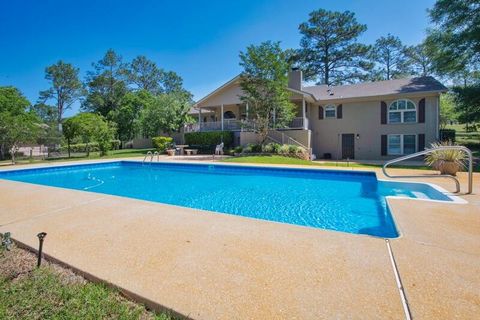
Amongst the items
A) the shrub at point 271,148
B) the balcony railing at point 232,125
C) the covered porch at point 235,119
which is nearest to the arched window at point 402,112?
the covered porch at point 235,119

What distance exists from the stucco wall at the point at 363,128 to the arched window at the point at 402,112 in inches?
11.4

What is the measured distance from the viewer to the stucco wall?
17.3 m

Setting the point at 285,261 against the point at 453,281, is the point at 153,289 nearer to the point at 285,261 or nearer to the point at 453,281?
the point at 285,261

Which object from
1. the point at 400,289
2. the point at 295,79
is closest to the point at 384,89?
the point at 295,79

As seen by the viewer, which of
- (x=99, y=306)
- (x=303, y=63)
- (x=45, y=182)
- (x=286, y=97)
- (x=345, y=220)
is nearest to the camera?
(x=99, y=306)

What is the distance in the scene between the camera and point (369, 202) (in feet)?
24.7

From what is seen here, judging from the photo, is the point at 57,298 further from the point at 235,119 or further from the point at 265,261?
the point at 235,119

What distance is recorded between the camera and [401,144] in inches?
713

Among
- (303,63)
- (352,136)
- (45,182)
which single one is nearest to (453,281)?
(45,182)

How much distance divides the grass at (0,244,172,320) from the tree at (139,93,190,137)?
24.1 m

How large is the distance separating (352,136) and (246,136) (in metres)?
7.86

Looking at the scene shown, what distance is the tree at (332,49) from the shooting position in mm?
32188

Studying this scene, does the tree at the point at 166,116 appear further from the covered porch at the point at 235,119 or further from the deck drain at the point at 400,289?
the deck drain at the point at 400,289

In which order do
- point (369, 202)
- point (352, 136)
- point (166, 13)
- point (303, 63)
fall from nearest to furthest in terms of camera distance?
point (369, 202) < point (166, 13) < point (352, 136) < point (303, 63)
